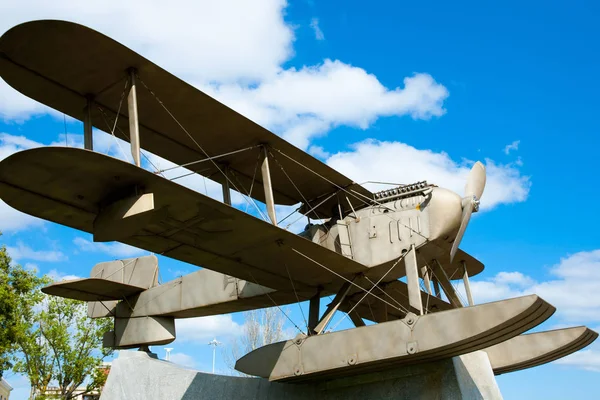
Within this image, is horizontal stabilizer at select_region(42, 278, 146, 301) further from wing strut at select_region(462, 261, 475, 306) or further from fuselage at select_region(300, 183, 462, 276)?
wing strut at select_region(462, 261, 475, 306)

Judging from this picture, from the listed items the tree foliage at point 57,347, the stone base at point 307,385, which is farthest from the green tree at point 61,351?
the stone base at point 307,385

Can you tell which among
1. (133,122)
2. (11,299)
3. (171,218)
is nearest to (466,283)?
(171,218)

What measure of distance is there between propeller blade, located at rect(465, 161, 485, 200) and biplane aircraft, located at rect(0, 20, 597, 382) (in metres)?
0.04

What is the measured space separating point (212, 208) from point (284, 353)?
342 cm

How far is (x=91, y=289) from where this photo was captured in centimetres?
1446

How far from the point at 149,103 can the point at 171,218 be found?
2108 mm

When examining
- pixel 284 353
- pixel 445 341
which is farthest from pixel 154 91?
pixel 445 341

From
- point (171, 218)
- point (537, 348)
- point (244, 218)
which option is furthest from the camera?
point (537, 348)

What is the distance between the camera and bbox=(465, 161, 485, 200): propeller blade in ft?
40.3

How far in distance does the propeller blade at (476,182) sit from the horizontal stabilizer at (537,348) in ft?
11.4

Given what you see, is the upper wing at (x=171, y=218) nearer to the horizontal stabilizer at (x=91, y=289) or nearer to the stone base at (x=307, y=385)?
the stone base at (x=307, y=385)

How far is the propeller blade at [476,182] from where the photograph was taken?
40.3ft

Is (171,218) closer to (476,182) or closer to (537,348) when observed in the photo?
(476,182)

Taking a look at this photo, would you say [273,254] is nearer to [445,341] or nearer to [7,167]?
[445,341]
